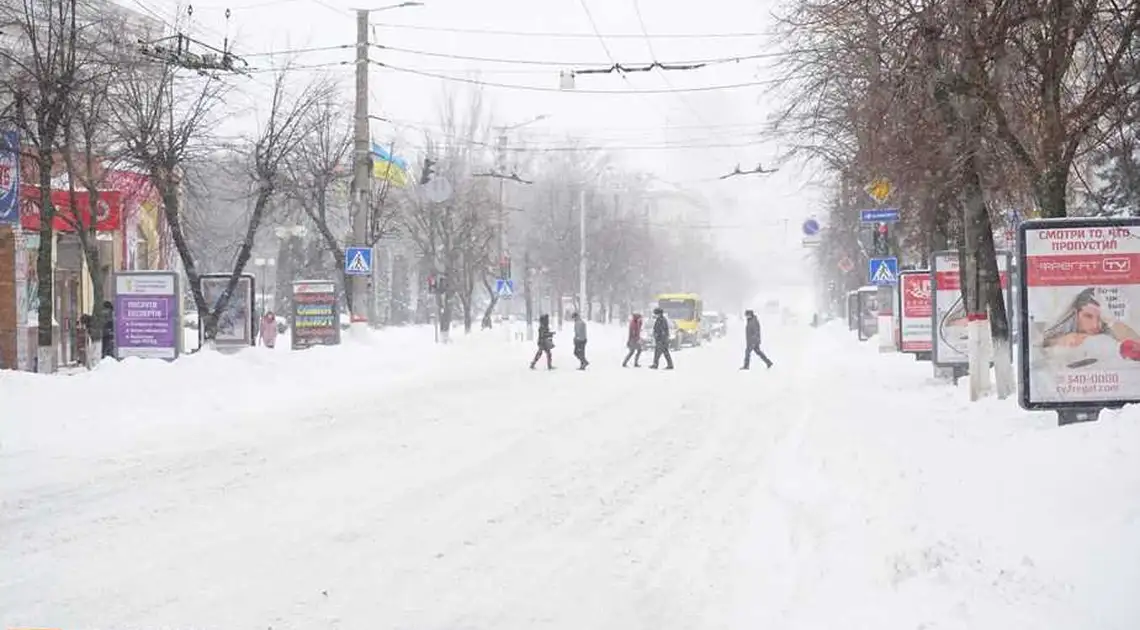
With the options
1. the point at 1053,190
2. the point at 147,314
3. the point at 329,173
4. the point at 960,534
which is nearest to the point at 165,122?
the point at 147,314

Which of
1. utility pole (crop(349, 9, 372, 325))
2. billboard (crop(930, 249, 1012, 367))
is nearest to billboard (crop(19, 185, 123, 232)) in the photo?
utility pole (crop(349, 9, 372, 325))

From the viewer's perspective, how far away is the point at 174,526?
877 cm

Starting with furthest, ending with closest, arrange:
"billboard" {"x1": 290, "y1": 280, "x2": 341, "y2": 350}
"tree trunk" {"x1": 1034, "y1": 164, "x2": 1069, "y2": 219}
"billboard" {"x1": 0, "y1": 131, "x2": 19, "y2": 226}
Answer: "billboard" {"x1": 290, "y1": 280, "x2": 341, "y2": 350} < "billboard" {"x1": 0, "y1": 131, "x2": 19, "y2": 226} < "tree trunk" {"x1": 1034, "y1": 164, "x2": 1069, "y2": 219}

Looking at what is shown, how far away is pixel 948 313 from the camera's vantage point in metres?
21.1

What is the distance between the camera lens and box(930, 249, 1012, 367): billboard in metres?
21.0

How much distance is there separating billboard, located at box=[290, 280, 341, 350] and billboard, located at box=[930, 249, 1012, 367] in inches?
658

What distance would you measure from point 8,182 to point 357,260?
12.0m

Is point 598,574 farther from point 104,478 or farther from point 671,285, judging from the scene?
point 671,285

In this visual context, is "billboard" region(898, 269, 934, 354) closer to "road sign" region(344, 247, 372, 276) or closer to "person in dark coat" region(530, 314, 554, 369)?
"person in dark coat" region(530, 314, 554, 369)

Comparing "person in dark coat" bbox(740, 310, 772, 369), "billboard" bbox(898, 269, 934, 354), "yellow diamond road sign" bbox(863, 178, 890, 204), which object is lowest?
"person in dark coat" bbox(740, 310, 772, 369)

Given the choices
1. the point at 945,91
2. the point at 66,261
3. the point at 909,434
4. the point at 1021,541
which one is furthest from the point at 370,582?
the point at 66,261

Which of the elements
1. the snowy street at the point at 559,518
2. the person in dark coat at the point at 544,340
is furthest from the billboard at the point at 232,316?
the snowy street at the point at 559,518

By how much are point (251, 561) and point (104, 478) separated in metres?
4.28

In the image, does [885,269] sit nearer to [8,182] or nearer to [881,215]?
[881,215]
